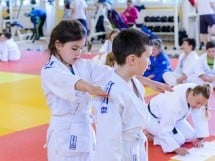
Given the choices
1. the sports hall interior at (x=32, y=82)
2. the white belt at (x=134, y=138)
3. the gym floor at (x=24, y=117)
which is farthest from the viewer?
the sports hall interior at (x=32, y=82)

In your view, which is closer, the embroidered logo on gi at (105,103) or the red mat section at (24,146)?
the embroidered logo on gi at (105,103)

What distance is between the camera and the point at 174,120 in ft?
15.8

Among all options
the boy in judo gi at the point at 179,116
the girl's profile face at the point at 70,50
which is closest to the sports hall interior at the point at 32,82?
the boy in judo gi at the point at 179,116

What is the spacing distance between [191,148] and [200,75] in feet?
10.7

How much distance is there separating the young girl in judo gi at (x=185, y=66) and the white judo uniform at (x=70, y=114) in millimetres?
5368

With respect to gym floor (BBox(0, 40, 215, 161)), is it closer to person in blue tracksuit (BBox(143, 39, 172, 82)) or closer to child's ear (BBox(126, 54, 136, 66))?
person in blue tracksuit (BBox(143, 39, 172, 82))

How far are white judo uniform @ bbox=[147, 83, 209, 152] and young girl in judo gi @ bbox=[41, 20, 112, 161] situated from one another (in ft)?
6.18

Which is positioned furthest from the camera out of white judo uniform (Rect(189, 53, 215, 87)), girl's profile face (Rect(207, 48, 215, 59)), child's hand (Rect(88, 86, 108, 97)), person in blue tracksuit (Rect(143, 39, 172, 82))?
person in blue tracksuit (Rect(143, 39, 172, 82))

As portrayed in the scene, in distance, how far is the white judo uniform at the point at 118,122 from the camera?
2404mm

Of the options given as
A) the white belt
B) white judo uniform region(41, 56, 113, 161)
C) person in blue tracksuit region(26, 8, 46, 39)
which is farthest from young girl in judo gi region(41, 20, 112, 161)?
person in blue tracksuit region(26, 8, 46, 39)

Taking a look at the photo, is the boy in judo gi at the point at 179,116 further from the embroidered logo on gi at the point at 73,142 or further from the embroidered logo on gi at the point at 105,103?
the embroidered logo on gi at the point at 105,103

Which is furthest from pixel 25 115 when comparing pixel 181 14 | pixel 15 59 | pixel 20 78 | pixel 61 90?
pixel 181 14

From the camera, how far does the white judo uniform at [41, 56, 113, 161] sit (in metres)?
2.92

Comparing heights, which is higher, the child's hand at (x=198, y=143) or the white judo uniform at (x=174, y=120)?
the white judo uniform at (x=174, y=120)
